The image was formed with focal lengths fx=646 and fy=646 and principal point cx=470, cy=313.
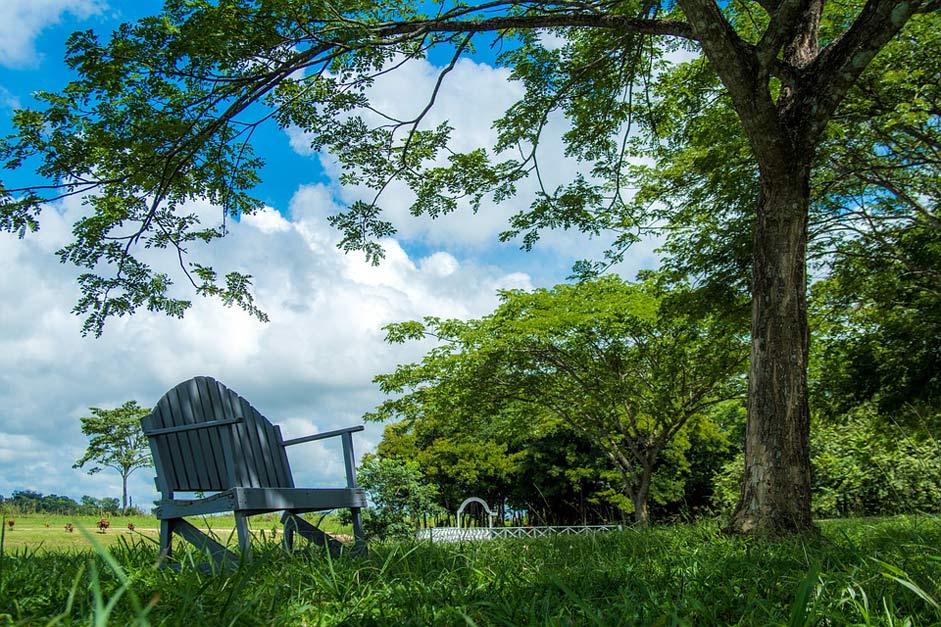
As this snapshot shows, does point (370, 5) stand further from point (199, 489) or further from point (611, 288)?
point (611, 288)

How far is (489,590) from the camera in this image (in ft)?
7.13

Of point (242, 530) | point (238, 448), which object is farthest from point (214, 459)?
point (242, 530)

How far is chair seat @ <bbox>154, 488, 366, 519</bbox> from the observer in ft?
11.8

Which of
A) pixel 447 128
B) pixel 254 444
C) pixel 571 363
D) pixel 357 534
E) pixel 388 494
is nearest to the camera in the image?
pixel 357 534

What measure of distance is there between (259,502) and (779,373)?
148 inches

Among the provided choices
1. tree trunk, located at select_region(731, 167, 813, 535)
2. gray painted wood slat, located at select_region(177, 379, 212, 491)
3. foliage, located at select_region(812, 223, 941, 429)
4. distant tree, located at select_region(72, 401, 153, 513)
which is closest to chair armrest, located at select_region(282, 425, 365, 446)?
gray painted wood slat, located at select_region(177, 379, 212, 491)

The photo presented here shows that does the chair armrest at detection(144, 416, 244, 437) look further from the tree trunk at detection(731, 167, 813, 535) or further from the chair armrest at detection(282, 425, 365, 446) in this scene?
the tree trunk at detection(731, 167, 813, 535)

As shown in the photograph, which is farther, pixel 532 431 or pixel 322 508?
pixel 532 431

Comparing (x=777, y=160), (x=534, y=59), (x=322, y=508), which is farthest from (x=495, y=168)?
(x=322, y=508)

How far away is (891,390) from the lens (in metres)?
8.85

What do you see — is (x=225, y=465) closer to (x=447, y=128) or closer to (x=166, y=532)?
(x=166, y=532)

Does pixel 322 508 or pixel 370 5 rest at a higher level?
pixel 370 5

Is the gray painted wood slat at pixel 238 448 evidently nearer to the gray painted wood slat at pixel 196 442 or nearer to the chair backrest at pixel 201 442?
the chair backrest at pixel 201 442

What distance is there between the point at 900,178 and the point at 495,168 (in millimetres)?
5985
